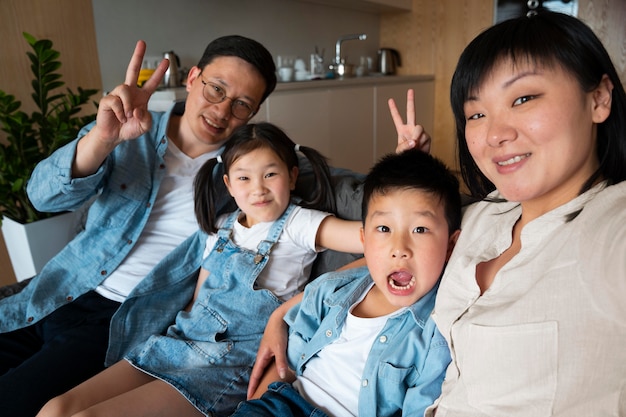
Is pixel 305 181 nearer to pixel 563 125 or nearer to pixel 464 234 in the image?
pixel 464 234

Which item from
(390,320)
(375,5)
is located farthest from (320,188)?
(375,5)

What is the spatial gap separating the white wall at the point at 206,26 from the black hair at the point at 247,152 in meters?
1.65

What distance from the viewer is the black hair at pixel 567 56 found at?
2.49 ft

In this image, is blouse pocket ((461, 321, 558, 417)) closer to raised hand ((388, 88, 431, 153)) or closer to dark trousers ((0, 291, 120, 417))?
raised hand ((388, 88, 431, 153))

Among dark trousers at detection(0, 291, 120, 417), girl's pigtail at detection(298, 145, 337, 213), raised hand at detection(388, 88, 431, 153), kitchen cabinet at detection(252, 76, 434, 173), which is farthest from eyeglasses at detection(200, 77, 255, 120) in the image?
kitchen cabinet at detection(252, 76, 434, 173)

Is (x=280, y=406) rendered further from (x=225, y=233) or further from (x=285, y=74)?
(x=285, y=74)

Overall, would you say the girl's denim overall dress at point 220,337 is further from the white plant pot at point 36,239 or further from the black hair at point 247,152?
the white plant pot at point 36,239

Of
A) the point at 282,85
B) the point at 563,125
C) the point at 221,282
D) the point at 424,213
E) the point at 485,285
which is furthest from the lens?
the point at 282,85

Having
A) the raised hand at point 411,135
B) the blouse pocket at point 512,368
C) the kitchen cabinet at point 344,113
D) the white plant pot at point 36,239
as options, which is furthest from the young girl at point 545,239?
the kitchen cabinet at point 344,113

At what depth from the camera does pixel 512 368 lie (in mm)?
730

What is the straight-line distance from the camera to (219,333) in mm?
1290

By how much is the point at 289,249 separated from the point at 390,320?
0.47 metres

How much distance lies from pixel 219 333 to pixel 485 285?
0.73 m

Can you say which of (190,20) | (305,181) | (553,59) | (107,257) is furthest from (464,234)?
(190,20)
